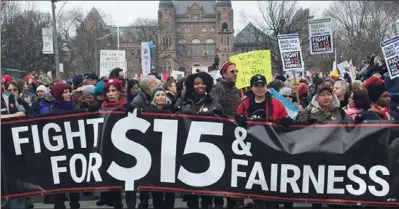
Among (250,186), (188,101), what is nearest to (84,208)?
(188,101)

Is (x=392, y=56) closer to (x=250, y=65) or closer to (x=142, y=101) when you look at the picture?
(x=250, y=65)

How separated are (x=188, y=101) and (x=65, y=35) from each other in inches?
2655

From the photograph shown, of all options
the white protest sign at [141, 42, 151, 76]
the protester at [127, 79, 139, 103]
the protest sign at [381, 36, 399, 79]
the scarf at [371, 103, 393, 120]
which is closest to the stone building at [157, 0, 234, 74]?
the white protest sign at [141, 42, 151, 76]

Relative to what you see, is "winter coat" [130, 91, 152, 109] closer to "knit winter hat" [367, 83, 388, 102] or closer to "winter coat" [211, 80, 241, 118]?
"winter coat" [211, 80, 241, 118]

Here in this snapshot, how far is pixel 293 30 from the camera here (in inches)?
2253

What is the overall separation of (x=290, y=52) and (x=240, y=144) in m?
4.65

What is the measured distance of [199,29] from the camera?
14038cm

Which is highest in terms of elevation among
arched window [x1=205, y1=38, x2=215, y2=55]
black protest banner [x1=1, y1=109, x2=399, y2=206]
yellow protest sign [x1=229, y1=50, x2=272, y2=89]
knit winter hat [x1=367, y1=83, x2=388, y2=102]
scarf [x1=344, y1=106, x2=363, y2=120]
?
arched window [x1=205, y1=38, x2=215, y2=55]

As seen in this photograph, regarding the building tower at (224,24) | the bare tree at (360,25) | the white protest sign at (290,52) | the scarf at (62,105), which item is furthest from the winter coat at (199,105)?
the building tower at (224,24)

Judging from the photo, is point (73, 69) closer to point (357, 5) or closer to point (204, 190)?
point (357, 5)

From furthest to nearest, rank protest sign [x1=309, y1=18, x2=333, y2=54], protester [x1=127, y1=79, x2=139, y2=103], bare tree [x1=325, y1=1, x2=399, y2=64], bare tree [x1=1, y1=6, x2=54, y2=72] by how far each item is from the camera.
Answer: bare tree [x1=325, y1=1, x2=399, y2=64], bare tree [x1=1, y1=6, x2=54, y2=72], protest sign [x1=309, y1=18, x2=333, y2=54], protester [x1=127, y1=79, x2=139, y2=103]

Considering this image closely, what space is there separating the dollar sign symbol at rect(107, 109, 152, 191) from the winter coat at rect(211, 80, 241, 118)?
5.18 ft

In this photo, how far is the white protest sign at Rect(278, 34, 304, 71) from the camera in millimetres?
10969

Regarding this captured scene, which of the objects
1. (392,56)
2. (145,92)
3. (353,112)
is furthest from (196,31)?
(353,112)
